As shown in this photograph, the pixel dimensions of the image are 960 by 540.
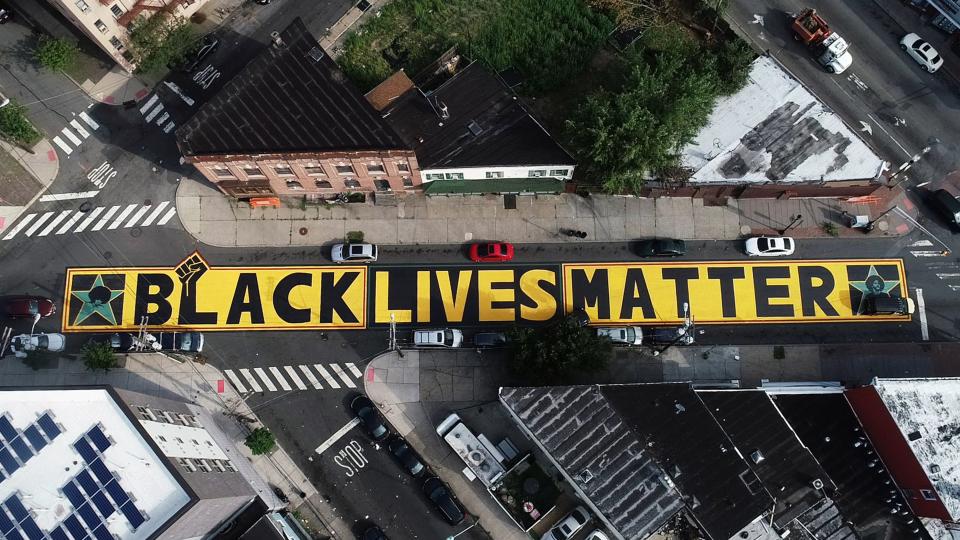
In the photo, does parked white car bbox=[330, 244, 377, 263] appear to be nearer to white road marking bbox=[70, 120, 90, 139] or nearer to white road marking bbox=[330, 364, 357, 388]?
white road marking bbox=[330, 364, 357, 388]

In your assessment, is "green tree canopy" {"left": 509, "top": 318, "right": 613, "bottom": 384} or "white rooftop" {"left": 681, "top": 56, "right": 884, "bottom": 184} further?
"white rooftop" {"left": 681, "top": 56, "right": 884, "bottom": 184}

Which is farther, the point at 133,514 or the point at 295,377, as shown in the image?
the point at 295,377

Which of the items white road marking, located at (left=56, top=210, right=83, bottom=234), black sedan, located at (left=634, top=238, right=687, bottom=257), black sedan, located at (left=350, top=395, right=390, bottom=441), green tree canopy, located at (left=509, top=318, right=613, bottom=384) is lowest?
black sedan, located at (left=634, top=238, right=687, bottom=257)

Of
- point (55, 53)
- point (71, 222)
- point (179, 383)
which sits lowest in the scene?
point (179, 383)

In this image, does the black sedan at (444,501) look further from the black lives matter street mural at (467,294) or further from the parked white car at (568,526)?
the black lives matter street mural at (467,294)

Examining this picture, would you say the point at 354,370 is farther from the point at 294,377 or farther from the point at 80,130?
the point at 80,130

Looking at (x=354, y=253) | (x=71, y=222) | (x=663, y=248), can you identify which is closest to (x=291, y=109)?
(x=354, y=253)

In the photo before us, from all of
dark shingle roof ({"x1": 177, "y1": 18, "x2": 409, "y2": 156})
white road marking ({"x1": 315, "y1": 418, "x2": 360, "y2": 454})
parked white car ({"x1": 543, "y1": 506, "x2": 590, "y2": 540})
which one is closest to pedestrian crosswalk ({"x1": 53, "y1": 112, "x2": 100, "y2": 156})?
dark shingle roof ({"x1": 177, "y1": 18, "x2": 409, "y2": 156})
